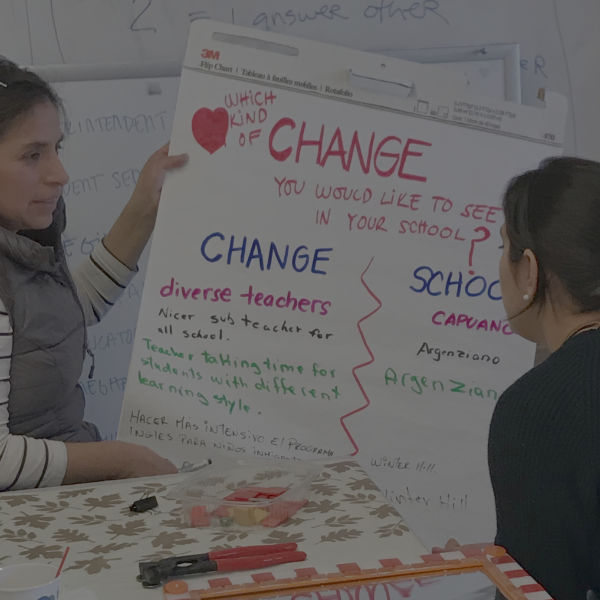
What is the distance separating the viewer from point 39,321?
1.71 meters

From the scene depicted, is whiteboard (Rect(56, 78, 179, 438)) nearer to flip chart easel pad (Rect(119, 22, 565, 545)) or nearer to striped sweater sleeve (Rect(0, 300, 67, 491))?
flip chart easel pad (Rect(119, 22, 565, 545))

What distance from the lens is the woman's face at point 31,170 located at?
1801 millimetres

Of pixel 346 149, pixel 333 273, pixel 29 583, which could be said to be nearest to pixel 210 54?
pixel 346 149

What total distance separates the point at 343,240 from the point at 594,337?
2.54 ft

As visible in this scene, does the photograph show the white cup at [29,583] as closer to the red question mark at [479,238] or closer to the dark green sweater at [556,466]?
the dark green sweater at [556,466]

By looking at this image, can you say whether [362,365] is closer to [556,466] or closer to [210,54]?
[210,54]

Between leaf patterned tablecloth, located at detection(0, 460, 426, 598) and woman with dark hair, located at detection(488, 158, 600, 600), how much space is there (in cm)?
17

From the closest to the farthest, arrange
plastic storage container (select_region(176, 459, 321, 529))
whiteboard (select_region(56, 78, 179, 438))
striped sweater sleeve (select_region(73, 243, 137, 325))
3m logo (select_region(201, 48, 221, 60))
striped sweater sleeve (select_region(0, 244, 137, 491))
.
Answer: plastic storage container (select_region(176, 459, 321, 529)), striped sweater sleeve (select_region(0, 244, 137, 491)), 3m logo (select_region(201, 48, 221, 60)), striped sweater sleeve (select_region(73, 243, 137, 325)), whiteboard (select_region(56, 78, 179, 438))

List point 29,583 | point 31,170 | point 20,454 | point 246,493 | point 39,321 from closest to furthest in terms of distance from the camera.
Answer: point 29,583 → point 246,493 → point 20,454 → point 39,321 → point 31,170

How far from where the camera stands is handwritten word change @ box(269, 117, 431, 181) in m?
1.99

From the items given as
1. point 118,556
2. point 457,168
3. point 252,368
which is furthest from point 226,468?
point 457,168

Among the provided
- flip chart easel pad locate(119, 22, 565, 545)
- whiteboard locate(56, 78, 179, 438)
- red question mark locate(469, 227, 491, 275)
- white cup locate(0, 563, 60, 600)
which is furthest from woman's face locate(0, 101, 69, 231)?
white cup locate(0, 563, 60, 600)

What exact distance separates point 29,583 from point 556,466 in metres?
0.67

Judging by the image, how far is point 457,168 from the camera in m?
2.02
